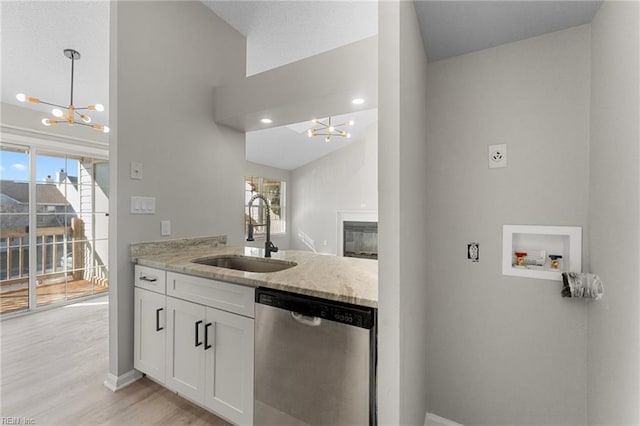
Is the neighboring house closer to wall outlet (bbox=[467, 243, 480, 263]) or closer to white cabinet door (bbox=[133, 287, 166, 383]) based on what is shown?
white cabinet door (bbox=[133, 287, 166, 383])

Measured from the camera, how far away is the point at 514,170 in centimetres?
136

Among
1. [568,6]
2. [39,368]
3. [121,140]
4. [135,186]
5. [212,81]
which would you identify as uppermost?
[212,81]

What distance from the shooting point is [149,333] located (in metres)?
1.87

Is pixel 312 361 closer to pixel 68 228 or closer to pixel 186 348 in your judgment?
pixel 186 348

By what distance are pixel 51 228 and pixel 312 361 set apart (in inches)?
165

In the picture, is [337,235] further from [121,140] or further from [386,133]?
[386,133]

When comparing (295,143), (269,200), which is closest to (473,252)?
(295,143)

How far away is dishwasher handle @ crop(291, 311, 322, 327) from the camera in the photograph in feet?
3.86

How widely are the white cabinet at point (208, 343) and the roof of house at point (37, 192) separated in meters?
2.86

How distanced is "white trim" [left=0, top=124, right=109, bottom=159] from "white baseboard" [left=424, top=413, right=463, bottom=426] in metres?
4.81

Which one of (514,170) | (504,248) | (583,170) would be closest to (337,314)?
(504,248)

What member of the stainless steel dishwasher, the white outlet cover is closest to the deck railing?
the stainless steel dishwasher

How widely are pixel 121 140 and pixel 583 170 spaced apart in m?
2.63

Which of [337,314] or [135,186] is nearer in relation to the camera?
[337,314]
